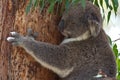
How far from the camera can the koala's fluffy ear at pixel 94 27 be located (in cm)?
303

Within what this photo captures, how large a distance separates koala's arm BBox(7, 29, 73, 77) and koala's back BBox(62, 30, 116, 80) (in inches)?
2.3

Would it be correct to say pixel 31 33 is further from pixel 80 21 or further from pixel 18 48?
pixel 80 21

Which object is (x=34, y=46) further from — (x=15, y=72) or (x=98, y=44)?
(x=98, y=44)

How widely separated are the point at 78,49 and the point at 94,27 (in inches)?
8.9

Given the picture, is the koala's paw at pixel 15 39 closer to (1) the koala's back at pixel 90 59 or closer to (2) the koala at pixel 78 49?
(2) the koala at pixel 78 49

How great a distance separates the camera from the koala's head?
3072 millimetres

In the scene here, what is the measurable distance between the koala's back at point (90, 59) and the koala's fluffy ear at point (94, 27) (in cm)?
9

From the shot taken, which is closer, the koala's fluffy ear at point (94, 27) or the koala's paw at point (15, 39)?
the koala's paw at point (15, 39)

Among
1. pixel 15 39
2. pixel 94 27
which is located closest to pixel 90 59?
pixel 94 27

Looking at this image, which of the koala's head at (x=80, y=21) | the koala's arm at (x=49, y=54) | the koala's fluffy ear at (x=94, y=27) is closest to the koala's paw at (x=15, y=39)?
the koala's arm at (x=49, y=54)

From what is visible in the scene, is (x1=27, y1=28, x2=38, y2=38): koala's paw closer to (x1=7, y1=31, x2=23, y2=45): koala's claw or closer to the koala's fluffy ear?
(x1=7, y1=31, x2=23, y2=45): koala's claw

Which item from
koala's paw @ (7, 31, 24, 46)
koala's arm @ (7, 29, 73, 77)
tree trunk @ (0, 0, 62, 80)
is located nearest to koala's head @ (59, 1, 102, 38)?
koala's arm @ (7, 29, 73, 77)

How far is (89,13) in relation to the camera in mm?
3145

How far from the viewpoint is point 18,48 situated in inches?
112
